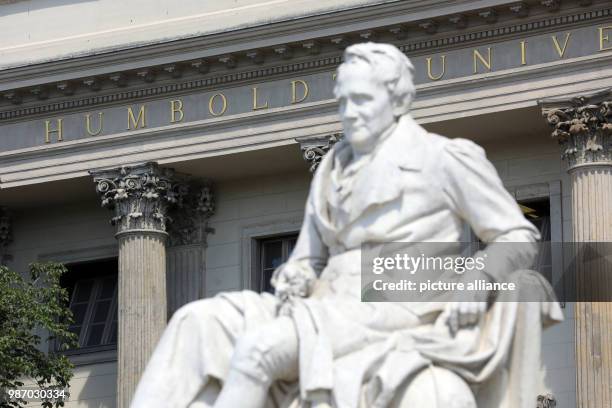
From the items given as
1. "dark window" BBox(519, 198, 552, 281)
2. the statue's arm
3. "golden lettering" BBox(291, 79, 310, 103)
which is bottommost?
the statue's arm

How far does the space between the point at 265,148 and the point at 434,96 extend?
3.09 m

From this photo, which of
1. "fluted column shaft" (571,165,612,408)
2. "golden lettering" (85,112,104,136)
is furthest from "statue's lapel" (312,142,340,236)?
"golden lettering" (85,112,104,136)

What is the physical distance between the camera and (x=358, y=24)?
39250 millimetres

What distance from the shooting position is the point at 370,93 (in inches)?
505

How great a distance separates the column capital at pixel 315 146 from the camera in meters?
40.0

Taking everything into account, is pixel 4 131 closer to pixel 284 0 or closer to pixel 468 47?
pixel 284 0

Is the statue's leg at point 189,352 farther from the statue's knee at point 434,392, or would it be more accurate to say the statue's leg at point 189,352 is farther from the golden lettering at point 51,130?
the golden lettering at point 51,130

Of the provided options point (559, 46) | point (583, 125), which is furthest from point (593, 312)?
point (559, 46)

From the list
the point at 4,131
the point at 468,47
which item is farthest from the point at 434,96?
the point at 4,131

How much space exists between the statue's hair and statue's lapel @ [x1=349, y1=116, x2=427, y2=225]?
8 centimetres

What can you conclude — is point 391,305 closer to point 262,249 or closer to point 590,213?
point 590,213

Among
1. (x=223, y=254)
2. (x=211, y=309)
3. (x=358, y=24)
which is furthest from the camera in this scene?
(x=223, y=254)

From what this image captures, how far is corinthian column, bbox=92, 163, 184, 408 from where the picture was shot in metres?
40.4

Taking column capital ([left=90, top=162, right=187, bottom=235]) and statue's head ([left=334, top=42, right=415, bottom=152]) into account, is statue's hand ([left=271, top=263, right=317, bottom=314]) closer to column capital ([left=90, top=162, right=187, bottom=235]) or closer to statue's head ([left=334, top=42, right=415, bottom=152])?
statue's head ([left=334, top=42, right=415, bottom=152])
